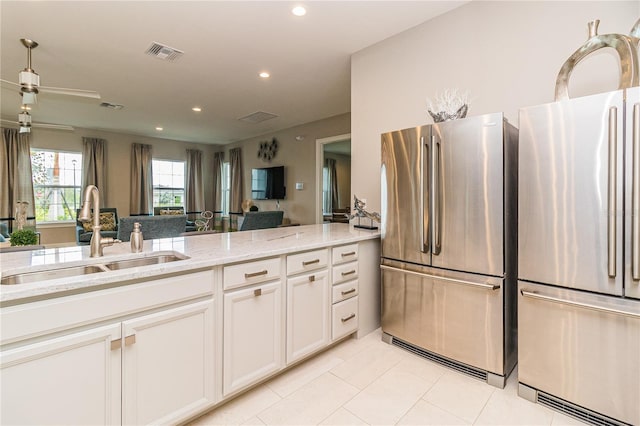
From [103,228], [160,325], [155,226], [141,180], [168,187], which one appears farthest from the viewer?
[168,187]

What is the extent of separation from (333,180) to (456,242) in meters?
7.56

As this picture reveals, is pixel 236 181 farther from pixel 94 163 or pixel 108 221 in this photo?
pixel 94 163

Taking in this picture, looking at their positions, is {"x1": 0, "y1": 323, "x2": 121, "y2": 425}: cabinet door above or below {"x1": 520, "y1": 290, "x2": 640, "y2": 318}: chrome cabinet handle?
below

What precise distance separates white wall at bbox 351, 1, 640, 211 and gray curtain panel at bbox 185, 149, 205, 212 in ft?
21.9

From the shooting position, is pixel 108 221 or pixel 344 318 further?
pixel 108 221

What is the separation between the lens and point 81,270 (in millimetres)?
1521

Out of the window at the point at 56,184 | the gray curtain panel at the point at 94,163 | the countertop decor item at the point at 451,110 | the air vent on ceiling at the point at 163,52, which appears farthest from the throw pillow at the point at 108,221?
the countertop decor item at the point at 451,110

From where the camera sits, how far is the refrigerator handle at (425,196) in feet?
6.97

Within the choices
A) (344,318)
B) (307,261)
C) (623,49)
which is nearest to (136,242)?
(307,261)

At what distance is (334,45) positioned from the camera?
9.97 ft

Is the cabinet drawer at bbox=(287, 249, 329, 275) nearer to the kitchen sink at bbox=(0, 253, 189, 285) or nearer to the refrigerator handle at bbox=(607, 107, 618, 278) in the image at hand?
the kitchen sink at bbox=(0, 253, 189, 285)

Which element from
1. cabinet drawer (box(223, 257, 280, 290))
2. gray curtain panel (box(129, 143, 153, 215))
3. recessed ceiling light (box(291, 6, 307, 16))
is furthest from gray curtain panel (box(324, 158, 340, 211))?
cabinet drawer (box(223, 257, 280, 290))

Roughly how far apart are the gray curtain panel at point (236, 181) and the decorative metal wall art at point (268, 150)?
3.00 ft

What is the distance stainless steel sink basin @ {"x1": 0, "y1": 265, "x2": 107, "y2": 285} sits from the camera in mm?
1323
